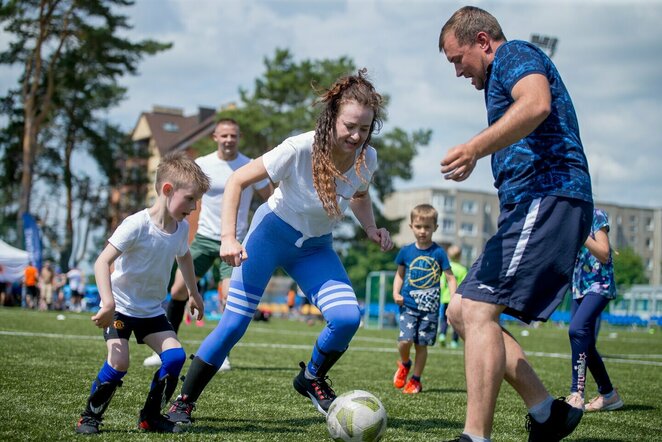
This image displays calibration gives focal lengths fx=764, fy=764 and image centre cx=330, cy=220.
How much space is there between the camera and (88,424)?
426 cm

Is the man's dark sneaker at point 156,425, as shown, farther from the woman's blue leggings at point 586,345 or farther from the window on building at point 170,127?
the window on building at point 170,127

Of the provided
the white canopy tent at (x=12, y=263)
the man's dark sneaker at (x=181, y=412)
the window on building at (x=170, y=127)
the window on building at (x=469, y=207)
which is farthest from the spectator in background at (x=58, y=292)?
the window on building at (x=469, y=207)

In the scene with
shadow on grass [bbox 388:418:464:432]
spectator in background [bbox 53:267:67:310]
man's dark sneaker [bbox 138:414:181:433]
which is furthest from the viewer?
spectator in background [bbox 53:267:67:310]

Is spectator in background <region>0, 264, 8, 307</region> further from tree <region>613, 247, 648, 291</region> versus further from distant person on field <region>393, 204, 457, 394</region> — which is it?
tree <region>613, 247, 648, 291</region>

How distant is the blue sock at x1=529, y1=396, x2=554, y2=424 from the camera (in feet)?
12.8

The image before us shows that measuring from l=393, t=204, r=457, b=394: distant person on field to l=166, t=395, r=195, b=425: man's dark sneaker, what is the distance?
322cm

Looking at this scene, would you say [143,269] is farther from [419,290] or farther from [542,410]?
[419,290]

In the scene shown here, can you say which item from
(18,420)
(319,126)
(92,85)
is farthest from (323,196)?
(92,85)

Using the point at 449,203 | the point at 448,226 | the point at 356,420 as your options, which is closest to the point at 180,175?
the point at 356,420

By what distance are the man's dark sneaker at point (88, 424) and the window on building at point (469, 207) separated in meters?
105

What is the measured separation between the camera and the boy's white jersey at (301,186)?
451cm

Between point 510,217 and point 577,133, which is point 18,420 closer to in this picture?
point 510,217

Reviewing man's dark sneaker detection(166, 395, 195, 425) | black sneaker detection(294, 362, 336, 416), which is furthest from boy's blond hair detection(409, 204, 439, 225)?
man's dark sneaker detection(166, 395, 195, 425)

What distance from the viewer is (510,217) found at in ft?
12.5
